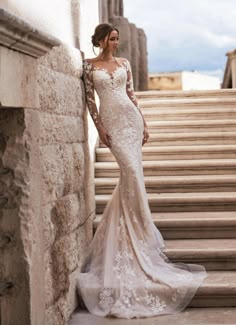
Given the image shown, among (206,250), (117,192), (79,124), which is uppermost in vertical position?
(79,124)

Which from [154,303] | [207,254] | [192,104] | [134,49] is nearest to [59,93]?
[154,303]

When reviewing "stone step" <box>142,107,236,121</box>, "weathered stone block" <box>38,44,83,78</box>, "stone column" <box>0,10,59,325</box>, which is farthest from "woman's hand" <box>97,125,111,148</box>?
"stone step" <box>142,107,236,121</box>

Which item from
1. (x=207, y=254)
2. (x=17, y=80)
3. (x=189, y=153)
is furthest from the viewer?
(x=189, y=153)

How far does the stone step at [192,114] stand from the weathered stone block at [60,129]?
217 centimetres

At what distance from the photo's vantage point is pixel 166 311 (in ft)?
13.2

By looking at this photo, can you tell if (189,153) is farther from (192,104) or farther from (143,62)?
(143,62)

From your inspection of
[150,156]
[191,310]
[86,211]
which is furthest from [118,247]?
[150,156]

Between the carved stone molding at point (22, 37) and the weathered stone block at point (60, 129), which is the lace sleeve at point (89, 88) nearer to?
the weathered stone block at point (60, 129)

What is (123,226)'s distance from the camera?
4.57 metres

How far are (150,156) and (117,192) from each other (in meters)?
1.44

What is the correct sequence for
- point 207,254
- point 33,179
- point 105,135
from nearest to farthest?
point 33,179, point 207,254, point 105,135

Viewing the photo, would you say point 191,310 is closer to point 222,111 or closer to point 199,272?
point 199,272

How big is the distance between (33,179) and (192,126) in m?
3.48

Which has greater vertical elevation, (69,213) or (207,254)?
(69,213)
